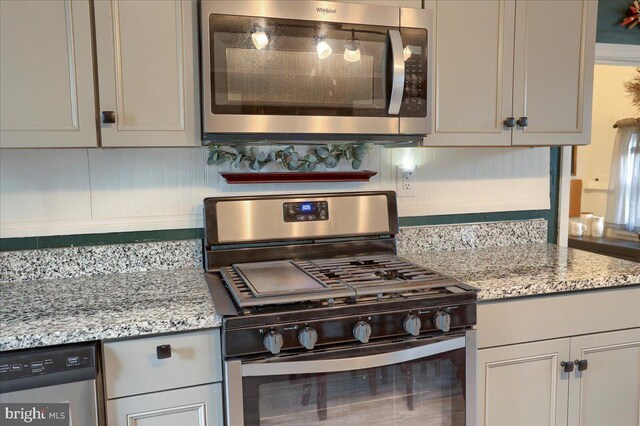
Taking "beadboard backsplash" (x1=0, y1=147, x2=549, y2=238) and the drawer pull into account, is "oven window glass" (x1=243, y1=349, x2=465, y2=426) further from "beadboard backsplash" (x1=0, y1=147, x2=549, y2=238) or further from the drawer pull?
"beadboard backsplash" (x1=0, y1=147, x2=549, y2=238)

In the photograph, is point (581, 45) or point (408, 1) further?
point (581, 45)

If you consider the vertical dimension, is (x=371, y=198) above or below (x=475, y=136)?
below

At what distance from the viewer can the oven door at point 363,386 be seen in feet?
4.62

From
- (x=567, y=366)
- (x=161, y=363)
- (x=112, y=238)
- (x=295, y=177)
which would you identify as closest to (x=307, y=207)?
(x=295, y=177)

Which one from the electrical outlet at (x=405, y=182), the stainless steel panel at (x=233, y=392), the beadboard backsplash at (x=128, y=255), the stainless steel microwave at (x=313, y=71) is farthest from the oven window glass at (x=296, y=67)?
the stainless steel panel at (x=233, y=392)

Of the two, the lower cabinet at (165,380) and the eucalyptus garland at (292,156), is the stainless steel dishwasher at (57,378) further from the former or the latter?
the eucalyptus garland at (292,156)

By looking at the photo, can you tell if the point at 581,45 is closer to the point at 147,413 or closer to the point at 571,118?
the point at 571,118

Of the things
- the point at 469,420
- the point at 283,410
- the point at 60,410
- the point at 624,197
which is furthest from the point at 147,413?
the point at 624,197

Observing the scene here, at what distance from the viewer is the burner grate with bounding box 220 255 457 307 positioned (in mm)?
1469

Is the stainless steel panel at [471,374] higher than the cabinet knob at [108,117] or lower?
lower

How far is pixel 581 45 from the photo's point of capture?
6.57 feet

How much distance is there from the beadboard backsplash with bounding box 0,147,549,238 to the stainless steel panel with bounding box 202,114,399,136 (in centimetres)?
40

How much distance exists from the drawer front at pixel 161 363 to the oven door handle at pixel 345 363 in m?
0.11

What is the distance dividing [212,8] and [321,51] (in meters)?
0.37
